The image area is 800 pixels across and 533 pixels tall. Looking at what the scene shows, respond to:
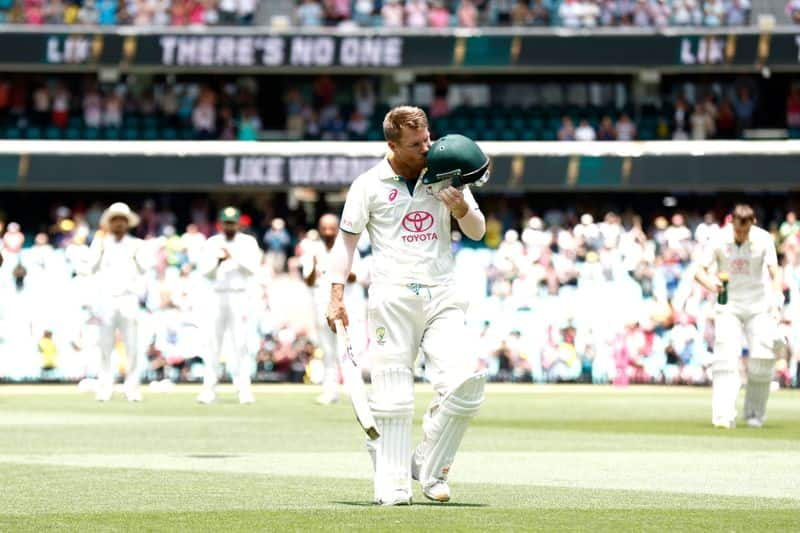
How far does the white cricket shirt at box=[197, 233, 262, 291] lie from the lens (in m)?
24.1

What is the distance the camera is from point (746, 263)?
18.5m

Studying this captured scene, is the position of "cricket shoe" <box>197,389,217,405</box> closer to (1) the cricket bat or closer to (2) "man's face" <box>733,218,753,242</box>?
(2) "man's face" <box>733,218,753,242</box>

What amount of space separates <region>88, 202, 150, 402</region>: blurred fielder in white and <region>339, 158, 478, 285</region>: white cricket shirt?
13817 millimetres

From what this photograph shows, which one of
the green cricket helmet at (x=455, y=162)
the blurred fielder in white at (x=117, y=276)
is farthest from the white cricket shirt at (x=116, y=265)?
the green cricket helmet at (x=455, y=162)

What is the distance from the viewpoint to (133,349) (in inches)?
957

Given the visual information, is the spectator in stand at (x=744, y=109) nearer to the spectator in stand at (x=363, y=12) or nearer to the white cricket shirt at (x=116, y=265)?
the spectator in stand at (x=363, y=12)

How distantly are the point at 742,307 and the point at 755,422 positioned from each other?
1.29 metres

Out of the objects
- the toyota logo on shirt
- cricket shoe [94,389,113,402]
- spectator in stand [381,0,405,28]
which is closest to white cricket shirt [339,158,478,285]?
the toyota logo on shirt

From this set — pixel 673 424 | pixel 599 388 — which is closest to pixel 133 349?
pixel 673 424

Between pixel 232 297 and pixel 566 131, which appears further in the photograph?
pixel 566 131

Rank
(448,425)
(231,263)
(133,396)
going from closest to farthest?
(448,425), (231,263), (133,396)

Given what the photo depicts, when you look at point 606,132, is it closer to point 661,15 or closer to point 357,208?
point 661,15

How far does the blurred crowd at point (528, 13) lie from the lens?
4381 centimetres

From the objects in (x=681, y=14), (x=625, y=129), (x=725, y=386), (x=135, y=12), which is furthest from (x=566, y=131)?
(x=725, y=386)
